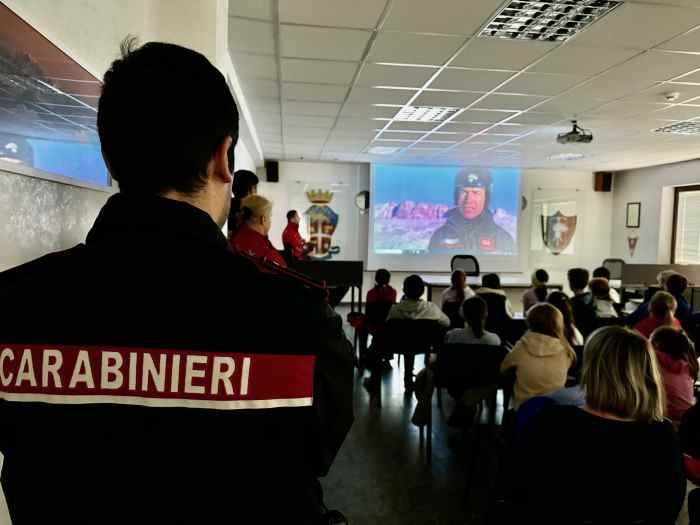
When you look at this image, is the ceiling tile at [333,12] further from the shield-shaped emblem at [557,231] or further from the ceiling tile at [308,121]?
the shield-shaped emblem at [557,231]

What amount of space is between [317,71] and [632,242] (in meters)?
8.11

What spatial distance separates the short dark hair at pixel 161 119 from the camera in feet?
1.97

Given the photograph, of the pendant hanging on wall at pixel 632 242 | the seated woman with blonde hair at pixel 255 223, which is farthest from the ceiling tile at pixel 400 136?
the pendant hanging on wall at pixel 632 242

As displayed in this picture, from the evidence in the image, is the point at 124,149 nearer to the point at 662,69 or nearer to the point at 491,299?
the point at 491,299

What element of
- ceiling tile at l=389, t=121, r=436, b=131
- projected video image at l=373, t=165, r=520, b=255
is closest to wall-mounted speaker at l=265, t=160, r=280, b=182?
projected video image at l=373, t=165, r=520, b=255

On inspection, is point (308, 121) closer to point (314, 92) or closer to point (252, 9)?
point (314, 92)

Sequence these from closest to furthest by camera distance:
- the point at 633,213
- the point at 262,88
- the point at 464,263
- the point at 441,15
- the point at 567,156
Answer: the point at 441,15 → the point at 262,88 → the point at 464,263 → the point at 567,156 → the point at 633,213

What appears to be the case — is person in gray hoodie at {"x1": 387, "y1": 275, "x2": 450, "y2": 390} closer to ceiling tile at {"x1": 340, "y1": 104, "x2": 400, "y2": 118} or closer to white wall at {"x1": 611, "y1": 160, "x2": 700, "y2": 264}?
ceiling tile at {"x1": 340, "y1": 104, "x2": 400, "y2": 118}

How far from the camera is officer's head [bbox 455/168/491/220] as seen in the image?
8977mm

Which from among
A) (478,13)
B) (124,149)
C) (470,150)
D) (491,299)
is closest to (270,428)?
(124,149)

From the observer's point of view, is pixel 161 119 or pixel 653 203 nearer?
pixel 161 119

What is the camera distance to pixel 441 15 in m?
2.69

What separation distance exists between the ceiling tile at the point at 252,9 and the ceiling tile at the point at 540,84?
6.91 ft

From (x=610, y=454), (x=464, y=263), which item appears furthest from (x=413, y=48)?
(x=464, y=263)
